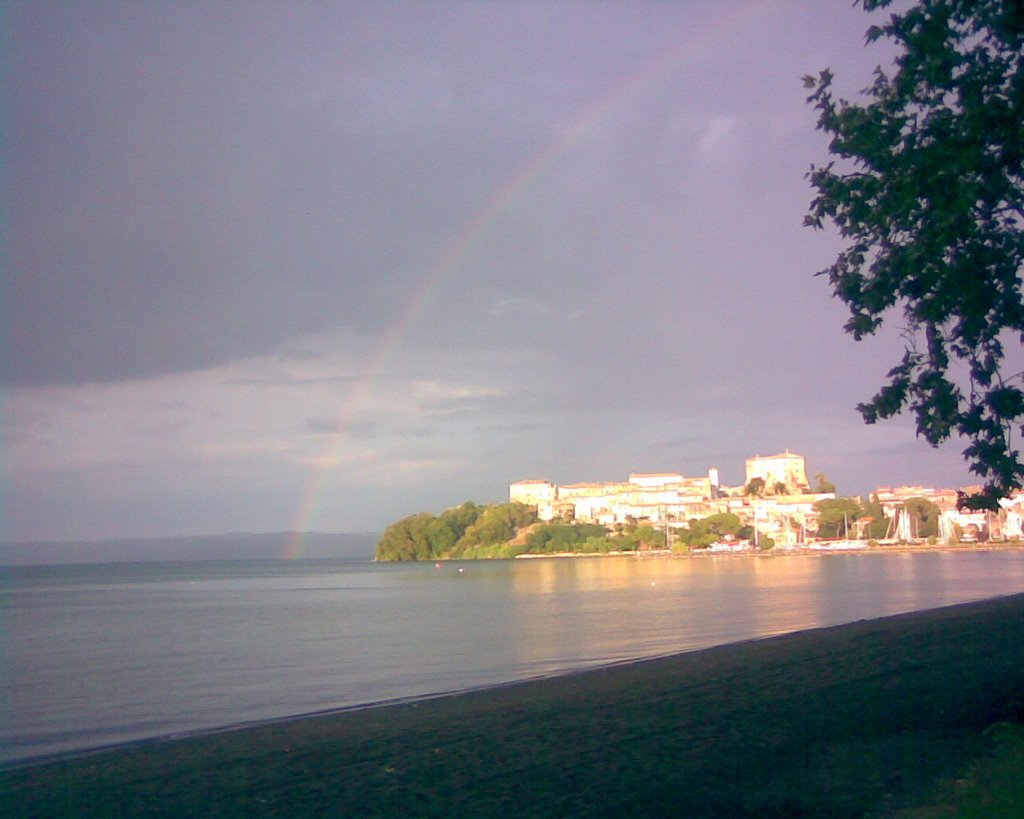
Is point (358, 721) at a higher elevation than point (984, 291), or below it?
below

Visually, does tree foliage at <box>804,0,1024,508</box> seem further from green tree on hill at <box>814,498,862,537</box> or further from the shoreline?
green tree on hill at <box>814,498,862,537</box>

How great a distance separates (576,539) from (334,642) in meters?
143

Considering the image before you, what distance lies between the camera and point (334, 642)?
37812 millimetres

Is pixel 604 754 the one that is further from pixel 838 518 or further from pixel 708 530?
pixel 838 518

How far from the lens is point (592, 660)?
89.4 feet

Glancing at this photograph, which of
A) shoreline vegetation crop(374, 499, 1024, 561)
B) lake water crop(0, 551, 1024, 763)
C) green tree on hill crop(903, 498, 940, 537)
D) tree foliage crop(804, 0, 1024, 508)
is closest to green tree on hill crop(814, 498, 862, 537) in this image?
shoreline vegetation crop(374, 499, 1024, 561)

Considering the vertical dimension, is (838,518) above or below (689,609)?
above

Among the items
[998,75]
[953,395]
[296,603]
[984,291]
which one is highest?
[998,75]

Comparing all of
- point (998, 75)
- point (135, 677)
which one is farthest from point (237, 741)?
point (135, 677)

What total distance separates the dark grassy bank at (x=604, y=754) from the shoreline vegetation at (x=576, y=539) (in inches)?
5904

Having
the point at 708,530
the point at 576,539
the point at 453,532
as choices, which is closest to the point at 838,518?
the point at 708,530

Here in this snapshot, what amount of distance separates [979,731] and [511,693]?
372 inches

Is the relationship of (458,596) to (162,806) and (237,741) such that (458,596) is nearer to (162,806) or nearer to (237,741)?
(237,741)

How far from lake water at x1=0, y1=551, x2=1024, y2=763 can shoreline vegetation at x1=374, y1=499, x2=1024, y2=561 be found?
9253cm
